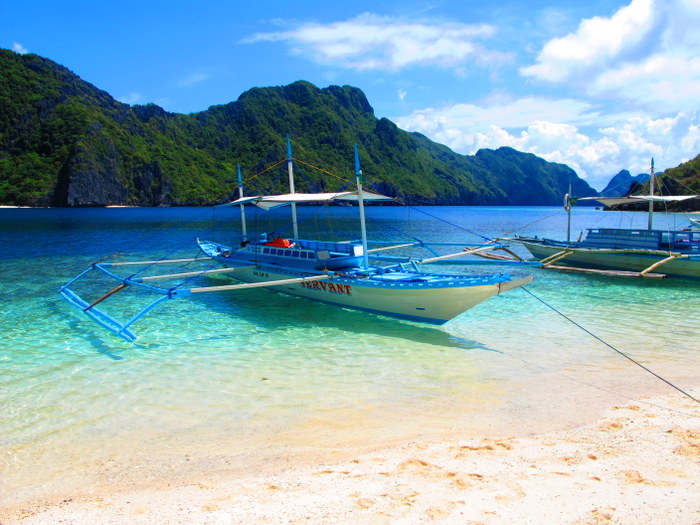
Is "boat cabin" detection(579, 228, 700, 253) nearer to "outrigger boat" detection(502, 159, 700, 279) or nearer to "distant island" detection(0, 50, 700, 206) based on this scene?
"outrigger boat" detection(502, 159, 700, 279)

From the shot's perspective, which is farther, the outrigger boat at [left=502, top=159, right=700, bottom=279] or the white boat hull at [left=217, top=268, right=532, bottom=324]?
the outrigger boat at [left=502, top=159, right=700, bottom=279]

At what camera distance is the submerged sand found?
14.8ft

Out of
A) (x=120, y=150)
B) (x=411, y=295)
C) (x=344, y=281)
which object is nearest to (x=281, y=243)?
(x=344, y=281)

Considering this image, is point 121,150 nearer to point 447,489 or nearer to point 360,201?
point 360,201

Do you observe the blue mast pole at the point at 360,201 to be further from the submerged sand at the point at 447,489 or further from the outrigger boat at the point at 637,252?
the outrigger boat at the point at 637,252

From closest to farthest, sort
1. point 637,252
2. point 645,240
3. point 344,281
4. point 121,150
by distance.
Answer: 1. point 344,281
2. point 637,252
3. point 645,240
4. point 121,150

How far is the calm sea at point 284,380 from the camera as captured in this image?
21.6 ft

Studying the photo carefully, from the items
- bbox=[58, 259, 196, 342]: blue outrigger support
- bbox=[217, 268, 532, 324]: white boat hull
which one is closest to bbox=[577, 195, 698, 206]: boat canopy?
bbox=[217, 268, 532, 324]: white boat hull

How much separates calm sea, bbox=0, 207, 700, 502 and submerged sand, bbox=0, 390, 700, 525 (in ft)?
1.41

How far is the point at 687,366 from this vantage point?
9852 mm

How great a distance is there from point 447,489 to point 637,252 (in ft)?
74.7

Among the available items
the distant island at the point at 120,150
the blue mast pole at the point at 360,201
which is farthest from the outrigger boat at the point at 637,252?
the distant island at the point at 120,150

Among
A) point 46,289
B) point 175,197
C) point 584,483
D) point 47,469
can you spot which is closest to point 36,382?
point 47,469

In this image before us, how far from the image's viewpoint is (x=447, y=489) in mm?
5031
